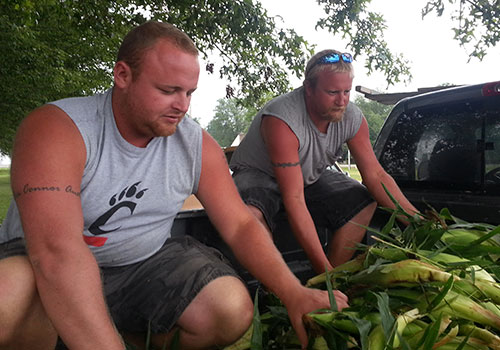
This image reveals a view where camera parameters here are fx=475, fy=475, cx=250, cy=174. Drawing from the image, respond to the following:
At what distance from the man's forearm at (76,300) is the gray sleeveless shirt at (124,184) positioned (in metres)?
0.40

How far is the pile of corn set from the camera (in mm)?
1434

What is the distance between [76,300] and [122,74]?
1.04 metres

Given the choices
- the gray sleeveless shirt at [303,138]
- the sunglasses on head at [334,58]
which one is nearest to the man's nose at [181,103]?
the gray sleeveless shirt at [303,138]

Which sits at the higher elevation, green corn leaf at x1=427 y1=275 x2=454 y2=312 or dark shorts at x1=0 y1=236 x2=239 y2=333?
green corn leaf at x1=427 y1=275 x2=454 y2=312

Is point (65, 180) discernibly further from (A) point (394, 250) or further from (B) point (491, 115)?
(B) point (491, 115)

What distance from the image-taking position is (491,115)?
289cm

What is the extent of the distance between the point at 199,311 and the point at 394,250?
0.90m

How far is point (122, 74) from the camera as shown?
2.18 metres

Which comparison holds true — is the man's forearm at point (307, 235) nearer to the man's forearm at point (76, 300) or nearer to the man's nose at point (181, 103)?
the man's nose at point (181, 103)

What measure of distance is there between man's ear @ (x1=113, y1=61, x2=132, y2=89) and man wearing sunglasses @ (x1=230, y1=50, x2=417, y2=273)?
47.4 inches

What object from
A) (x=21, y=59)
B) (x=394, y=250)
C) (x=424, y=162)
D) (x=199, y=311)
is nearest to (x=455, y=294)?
(x=394, y=250)

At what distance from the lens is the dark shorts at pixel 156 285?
2131 millimetres

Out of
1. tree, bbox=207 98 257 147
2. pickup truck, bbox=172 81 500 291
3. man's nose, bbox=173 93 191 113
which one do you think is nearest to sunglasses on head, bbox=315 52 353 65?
pickup truck, bbox=172 81 500 291

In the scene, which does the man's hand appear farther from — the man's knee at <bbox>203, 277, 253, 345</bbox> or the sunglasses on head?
the sunglasses on head
